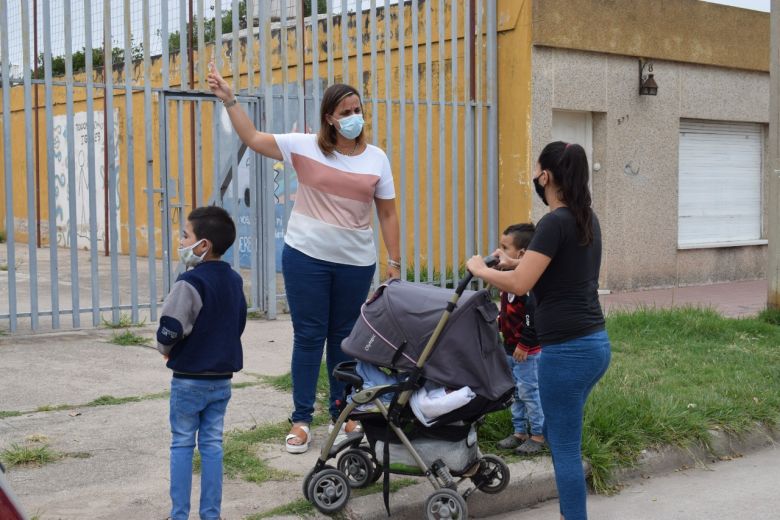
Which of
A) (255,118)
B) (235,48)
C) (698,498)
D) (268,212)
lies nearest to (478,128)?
(255,118)

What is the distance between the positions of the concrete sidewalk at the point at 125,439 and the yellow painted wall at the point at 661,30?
5.28 metres

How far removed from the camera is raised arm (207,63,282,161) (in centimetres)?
493

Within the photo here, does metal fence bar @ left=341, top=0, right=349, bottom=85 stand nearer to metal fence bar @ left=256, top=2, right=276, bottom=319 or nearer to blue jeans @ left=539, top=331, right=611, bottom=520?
metal fence bar @ left=256, top=2, right=276, bottom=319

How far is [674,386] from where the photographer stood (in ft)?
22.9

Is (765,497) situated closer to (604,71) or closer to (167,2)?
(167,2)

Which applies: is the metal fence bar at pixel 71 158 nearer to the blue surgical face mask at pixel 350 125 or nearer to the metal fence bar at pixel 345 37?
the metal fence bar at pixel 345 37

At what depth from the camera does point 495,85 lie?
1184 centimetres

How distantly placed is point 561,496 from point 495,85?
26.9 feet

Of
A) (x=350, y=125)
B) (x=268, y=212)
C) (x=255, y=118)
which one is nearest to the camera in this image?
(x=350, y=125)

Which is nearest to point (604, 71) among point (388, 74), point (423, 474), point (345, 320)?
point (388, 74)

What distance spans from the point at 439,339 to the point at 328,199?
124 centimetres

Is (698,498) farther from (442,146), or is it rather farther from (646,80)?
(646,80)

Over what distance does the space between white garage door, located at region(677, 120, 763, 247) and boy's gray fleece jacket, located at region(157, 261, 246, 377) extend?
34.3ft

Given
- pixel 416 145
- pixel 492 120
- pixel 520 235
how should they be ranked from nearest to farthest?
pixel 520 235 < pixel 416 145 < pixel 492 120
